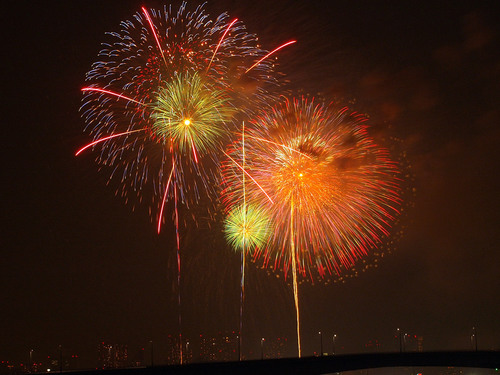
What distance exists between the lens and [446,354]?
203 ft

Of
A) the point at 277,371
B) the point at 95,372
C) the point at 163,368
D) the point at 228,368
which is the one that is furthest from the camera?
the point at 277,371

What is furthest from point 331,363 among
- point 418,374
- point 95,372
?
point 418,374

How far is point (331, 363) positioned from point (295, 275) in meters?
18.2

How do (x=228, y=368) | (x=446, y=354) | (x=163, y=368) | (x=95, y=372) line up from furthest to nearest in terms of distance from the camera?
(x=446, y=354), (x=228, y=368), (x=163, y=368), (x=95, y=372)

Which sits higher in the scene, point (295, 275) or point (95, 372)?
point (295, 275)

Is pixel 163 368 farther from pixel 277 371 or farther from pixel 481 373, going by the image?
pixel 481 373

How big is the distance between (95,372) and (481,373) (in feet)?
379

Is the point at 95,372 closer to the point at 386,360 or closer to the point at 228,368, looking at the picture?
the point at 228,368

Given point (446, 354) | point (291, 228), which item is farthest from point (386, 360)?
point (291, 228)

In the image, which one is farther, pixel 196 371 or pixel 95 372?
pixel 196 371

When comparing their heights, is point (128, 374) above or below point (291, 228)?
below

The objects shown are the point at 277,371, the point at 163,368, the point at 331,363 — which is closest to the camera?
the point at 163,368

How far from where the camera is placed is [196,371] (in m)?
42.7

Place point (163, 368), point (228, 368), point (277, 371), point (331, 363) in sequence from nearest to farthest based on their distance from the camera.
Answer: point (163, 368), point (228, 368), point (277, 371), point (331, 363)
